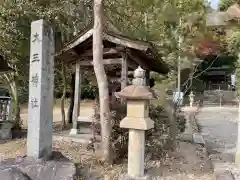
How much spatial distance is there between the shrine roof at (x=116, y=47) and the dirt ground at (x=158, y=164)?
262 centimetres

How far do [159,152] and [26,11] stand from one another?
19.1ft

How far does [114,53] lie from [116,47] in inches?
17.2

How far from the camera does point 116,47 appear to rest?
341 inches

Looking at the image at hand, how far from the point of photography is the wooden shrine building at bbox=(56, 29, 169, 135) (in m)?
8.01

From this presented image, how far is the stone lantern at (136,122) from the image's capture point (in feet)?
16.6

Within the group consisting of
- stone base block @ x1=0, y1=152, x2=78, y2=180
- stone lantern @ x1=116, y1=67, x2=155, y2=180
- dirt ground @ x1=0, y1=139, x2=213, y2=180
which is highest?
stone lantern @ x1=116, y1=67, x2=155, y2=180

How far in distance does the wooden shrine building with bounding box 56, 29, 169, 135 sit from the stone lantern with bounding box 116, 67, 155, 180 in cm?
276

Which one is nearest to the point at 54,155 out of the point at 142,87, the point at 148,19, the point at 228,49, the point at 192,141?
the point at 142,87

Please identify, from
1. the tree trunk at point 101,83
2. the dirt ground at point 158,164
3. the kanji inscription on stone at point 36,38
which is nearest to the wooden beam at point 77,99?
the dirt ground at point 158,164

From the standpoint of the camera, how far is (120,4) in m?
10.6

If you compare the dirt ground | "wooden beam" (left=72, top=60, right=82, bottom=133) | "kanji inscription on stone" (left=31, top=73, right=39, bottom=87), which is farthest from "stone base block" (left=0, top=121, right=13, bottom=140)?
"kanji inscription on stone" (left=31, top=73, right=39, bottom=87)

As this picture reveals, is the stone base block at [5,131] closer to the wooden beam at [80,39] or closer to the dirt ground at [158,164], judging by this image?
the dirt ground at [158,164]

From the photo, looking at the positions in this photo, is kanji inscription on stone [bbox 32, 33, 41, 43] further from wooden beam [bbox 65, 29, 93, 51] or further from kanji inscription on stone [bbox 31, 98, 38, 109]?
wooden beam [bbox 65, 29, 93, 51]

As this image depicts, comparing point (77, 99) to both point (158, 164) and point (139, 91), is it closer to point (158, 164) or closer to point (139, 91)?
point (158, 164)
